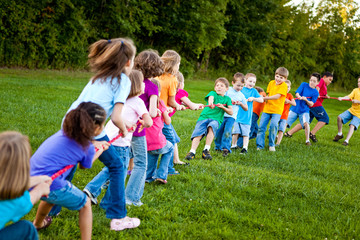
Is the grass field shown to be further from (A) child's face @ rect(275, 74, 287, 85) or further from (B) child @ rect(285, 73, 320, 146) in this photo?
(B) child @ rect(285, 73, 320, 146)

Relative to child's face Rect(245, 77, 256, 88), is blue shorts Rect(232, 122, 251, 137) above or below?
below

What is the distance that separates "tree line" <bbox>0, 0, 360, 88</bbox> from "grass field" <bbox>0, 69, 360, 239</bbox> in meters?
13.5

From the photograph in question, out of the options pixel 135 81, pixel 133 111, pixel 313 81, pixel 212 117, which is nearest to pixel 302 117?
pixel 313 81

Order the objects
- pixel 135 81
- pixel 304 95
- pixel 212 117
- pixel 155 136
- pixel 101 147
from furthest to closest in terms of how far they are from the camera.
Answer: pixel 304 95 < pixel 212 117 < pixel 155 136 < pixel 135 81 < pixel 101 147

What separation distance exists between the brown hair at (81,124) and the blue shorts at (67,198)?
38 cm

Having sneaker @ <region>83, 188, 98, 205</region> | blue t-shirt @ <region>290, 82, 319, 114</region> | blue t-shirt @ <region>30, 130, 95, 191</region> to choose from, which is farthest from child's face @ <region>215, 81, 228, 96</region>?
blue t-shirt @ <region>30, 130, 95, 191</region>

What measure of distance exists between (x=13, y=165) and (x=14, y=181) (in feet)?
0.33

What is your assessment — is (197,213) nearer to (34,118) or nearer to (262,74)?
(34,118)

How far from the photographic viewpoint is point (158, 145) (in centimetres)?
518

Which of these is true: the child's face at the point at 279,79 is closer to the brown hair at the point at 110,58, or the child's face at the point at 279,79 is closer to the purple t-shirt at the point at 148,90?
the purple t-shirt at the point at 148,90

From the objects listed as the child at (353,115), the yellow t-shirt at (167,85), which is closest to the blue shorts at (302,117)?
the child at (353,115)

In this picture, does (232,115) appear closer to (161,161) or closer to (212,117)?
(212,117)

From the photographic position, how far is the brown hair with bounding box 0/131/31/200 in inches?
93.2

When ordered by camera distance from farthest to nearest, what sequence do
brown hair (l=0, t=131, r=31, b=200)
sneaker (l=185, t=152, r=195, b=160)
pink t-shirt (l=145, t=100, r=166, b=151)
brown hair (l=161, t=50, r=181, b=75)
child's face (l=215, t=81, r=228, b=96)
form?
child's face (l=215, t=81, r=228, b=96) < sneaker (l=185, t=152, r=195, b=160) < brown hair (l=161, t=50, r=181, b=75) < pink t-shirt (l=145, t=100, r=166, b=151) < brown hair (l=0, t=131, r=31, b=200)
